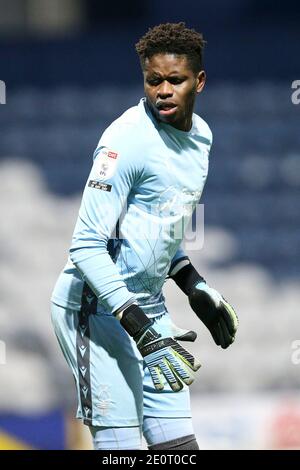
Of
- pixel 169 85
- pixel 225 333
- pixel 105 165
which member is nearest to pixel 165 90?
pixel 169 85

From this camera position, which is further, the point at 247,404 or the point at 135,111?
the point at 247,404

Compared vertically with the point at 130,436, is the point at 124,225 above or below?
above

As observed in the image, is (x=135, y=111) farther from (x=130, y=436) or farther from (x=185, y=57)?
(x=130, y=436)

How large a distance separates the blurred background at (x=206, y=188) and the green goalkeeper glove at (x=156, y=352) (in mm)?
2907

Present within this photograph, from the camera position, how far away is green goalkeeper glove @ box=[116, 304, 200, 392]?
2.88m

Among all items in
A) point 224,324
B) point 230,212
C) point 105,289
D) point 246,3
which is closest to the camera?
point 105,289

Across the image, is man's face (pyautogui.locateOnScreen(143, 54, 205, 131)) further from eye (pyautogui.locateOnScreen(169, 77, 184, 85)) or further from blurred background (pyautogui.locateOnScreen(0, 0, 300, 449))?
blurred background (pyautogui.locateOnScreen(0, 0, 300, 449))

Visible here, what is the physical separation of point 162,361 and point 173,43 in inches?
35.3

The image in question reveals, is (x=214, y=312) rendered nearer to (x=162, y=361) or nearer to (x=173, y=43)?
(x=162, y=361)

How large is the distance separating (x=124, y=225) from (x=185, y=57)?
514mm

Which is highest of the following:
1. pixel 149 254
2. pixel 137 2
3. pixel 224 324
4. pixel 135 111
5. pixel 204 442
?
pixel 137 2

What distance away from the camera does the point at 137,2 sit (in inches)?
336

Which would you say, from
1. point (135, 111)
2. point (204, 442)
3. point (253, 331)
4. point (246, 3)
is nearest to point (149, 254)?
point (135, 111)

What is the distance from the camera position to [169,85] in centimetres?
297
